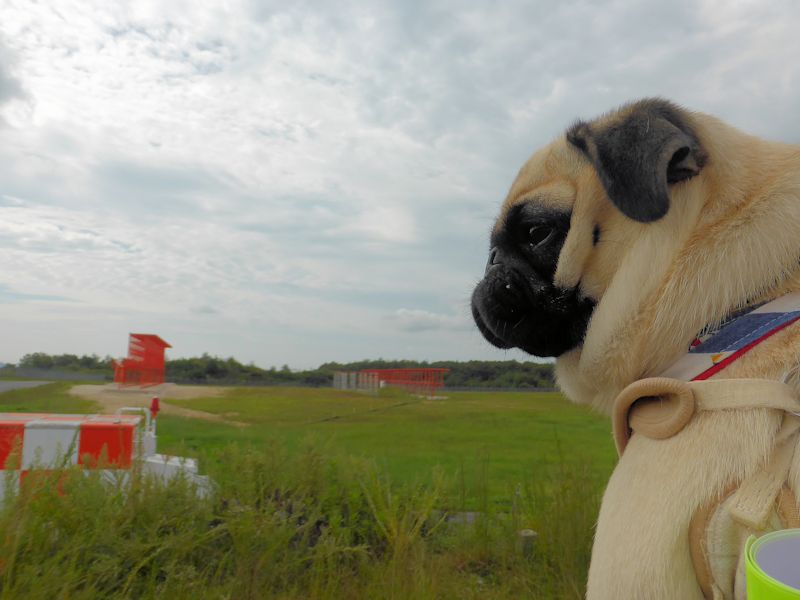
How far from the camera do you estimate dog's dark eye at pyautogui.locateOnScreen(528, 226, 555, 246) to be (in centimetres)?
215

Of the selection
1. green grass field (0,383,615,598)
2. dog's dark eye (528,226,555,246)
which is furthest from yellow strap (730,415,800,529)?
green grass field (0,383,615,598)

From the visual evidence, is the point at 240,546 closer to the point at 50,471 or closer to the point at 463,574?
the point at 50,471

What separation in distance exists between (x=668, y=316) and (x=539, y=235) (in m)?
0.62

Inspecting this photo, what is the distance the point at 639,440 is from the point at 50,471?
3.60 metres

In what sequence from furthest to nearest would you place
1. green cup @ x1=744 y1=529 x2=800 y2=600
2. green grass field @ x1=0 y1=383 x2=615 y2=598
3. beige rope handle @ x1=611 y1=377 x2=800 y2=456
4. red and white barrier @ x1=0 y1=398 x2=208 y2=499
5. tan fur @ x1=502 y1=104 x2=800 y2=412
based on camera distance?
red and white barrier @ x1=0 y1=398 x2=208 y2=499 < green grass field @ x1=0 y1=383 x2=615 y2=598 < tan fur @ x1=502 y1=104 x2=800 y2=412 < beige rope handle @ x1=611 y1=377 x2=800 y2=456 < green cup @ x1=744 y1=529 x2=800 y2=600

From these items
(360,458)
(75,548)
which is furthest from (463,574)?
(75,548)

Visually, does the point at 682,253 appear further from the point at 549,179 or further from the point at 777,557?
the point at 777,557

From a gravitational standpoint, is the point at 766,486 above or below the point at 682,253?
below

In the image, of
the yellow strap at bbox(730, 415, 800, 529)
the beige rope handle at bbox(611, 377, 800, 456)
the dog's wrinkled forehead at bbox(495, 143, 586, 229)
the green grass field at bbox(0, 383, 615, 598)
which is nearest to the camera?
the yellow strap at bbox(730, 415, 800, 529)

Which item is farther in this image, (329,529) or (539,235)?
(329,529)

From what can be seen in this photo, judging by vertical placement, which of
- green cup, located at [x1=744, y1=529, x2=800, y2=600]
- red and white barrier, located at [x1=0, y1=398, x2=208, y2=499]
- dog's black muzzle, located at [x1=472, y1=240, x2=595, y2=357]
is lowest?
red and white barrier, located at [x1=0, y1=398, x2=208, y2=499]

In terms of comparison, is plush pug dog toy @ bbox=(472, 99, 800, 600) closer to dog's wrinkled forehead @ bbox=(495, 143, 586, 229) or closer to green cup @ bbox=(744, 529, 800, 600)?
dog's wrinkled forehead @ bbox=(495, 143, 586, 229)

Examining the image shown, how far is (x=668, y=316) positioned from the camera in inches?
68.4

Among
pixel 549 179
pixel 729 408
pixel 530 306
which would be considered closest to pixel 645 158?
pixel 549 179
